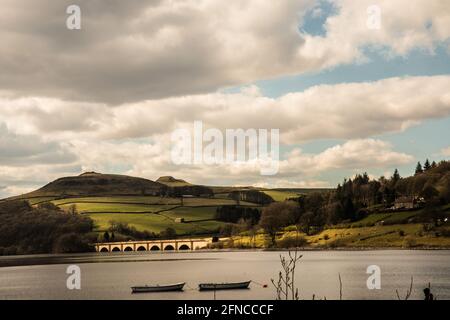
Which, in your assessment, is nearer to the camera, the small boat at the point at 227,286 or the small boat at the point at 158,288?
the small boat at the point at 227,286

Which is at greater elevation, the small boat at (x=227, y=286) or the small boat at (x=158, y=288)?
the small boat at (x=227, y=286)

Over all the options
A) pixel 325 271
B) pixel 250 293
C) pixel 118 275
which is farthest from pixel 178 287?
pixel 118 275

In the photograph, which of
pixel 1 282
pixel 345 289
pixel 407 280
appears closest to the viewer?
pixel 345 289

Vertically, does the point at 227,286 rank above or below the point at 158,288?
above

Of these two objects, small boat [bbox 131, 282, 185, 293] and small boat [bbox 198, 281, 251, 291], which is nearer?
small boat [bbox 198, 281, 251, 291]

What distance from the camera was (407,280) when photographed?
98812mm

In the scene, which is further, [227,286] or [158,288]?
[158,288]

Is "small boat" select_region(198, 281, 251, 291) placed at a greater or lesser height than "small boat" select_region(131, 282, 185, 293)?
greater
